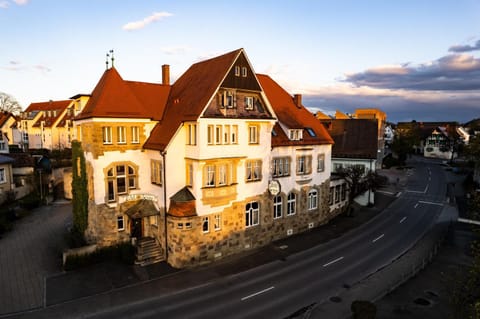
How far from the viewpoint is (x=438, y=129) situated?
342ft

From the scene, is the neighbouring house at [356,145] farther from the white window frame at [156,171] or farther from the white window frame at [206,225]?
the white window frame at [156,171]

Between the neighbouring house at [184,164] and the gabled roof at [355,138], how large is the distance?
2345cm

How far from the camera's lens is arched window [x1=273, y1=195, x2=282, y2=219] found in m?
30.6

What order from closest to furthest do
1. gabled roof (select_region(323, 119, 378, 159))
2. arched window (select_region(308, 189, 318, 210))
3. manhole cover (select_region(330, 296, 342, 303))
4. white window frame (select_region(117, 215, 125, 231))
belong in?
1. manhole cover (select_region(330, 296, 342, 303))
2. white window frame (select_region(117, 215, 125, 231))
3. arched window (select_region(308, 189, 318, 210))
4. gabled roof (select_region(323, 119, 378, 159))

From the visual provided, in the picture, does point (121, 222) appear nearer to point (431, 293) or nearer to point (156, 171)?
point (156, 171)

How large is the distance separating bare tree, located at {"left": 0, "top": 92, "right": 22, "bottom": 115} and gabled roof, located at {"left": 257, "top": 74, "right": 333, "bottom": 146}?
9148 cm

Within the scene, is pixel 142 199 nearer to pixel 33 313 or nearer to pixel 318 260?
pixel 33 313

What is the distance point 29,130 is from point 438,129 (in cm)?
12071

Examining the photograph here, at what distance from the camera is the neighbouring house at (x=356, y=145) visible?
47.0m

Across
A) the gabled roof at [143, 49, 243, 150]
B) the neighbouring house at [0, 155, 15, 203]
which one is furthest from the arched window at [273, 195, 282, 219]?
the neighbouring house at [0, 155, 15, 203]

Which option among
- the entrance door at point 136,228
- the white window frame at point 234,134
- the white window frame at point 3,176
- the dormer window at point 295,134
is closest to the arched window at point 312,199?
the dormer window at point 295,134

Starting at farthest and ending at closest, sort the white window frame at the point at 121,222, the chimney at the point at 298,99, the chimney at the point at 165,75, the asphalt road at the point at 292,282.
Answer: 1. the chimney at the point at 298,99
2. the chimney at the point at 165,75
3. the white window frame at the point at 121,222
4. the asphalt road at the point at 292,282

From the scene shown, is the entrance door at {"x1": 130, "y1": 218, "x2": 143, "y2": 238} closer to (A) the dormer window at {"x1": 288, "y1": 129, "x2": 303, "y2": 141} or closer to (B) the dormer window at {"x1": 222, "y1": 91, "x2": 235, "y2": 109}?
(B) the dormer window at {"x1": 222, "y1": 91, "x2": 235, "y2": 109}

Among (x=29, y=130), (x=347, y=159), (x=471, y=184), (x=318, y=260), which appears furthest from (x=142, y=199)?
(x=29, y=130)
